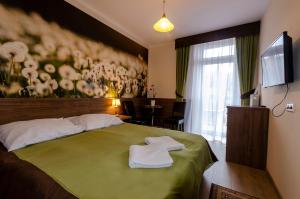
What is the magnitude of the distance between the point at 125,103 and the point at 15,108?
2.29m

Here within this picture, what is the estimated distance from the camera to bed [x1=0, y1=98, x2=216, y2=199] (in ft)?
2.96

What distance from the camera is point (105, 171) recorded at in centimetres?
113

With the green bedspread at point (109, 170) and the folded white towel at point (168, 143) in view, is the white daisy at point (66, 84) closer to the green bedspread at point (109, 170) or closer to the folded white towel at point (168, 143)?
the green bedspread at point (109, 170)

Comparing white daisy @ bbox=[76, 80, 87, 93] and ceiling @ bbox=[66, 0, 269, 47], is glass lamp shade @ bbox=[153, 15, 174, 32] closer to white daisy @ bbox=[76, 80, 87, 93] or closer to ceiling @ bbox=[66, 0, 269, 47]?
ceiling @ bbox=[66, 0, 269, 47]

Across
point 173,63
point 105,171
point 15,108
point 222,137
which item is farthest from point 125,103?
point 105,171

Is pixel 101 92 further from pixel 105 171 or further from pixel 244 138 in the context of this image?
pixel 244 138

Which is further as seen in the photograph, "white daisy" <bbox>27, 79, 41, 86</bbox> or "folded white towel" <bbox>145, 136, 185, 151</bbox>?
"white daisy" <bbox>27, 79, 41, 86</bbox>

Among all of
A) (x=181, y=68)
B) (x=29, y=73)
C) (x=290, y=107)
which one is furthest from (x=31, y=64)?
(x=181, y=68)

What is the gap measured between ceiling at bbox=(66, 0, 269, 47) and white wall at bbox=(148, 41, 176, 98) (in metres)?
0.91

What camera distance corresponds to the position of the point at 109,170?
1148mm

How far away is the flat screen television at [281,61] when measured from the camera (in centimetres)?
158

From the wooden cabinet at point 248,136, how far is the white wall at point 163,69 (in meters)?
2.21

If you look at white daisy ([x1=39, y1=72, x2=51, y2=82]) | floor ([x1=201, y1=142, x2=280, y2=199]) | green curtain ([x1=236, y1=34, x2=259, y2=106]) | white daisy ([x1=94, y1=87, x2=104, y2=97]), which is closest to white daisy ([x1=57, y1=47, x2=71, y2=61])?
white daisy ([x1=39, y1=72, x2=51, y2=82])

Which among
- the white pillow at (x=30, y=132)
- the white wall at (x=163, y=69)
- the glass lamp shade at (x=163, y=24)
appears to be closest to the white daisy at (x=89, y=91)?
the white pillow at (x=30, y=132)
